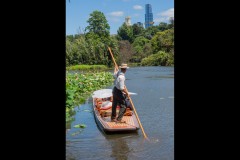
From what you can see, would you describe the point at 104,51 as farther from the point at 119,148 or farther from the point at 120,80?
the point at 119,148

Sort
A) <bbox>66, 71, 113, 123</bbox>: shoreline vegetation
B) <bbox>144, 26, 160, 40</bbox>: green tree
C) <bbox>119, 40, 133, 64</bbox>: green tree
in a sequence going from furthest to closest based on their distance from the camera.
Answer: <bbox>144, 26, 160, 40</bbox>: green tree → <bbox>119, 40, 133, 64</bbox>: green tree → <bbox>66, 71, 113, 123</bbox>: shoreline vegetation

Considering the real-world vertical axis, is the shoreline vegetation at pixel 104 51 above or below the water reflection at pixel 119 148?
above

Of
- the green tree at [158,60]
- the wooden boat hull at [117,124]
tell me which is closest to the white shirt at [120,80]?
the wooden boat hull at [117,124]

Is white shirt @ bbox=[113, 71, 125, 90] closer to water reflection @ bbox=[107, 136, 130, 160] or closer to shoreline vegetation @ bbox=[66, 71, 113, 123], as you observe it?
water reflection @ bbox=[107, 136, 130, 160]

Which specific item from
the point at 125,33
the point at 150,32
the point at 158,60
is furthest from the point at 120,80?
the point at 150,32

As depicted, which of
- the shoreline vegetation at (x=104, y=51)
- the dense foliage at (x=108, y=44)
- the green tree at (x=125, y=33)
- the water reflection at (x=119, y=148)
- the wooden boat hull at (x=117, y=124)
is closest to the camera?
the water reflection at (x=119, y=148)

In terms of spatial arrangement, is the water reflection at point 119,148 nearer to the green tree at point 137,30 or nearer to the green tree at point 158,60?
the green tree at point 158,60

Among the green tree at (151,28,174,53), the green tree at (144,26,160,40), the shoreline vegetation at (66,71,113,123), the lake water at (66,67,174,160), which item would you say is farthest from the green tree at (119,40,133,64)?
the lake water at (66,67,174,160)

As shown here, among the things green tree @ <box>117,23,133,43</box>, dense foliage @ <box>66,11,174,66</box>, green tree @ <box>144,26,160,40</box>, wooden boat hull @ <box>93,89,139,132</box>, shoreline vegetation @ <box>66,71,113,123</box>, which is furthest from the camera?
green tree @ <box>117,23,133,43</box>

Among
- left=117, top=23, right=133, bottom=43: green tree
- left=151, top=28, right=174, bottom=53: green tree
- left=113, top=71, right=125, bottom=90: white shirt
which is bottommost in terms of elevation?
left=113, top=71, right=125, bottom=90: white shirt
